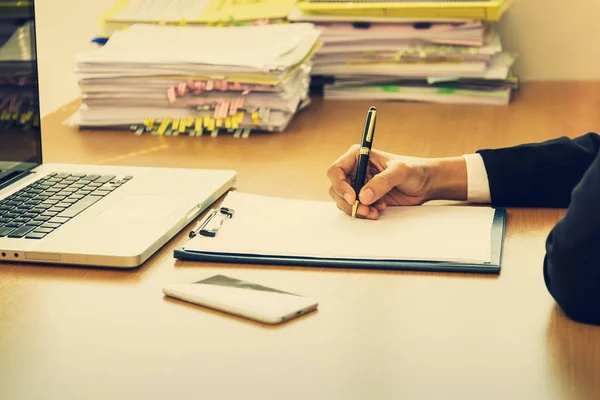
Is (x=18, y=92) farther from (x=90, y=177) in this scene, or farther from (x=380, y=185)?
(x=380, y=185)

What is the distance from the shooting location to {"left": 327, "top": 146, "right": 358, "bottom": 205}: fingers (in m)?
1.19

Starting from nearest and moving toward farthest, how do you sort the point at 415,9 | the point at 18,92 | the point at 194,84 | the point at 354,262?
the point at 354,262
the point at 18,92
the point at 194,84
the point at 415,9

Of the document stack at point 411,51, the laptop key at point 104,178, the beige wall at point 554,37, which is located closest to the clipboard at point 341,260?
the laptop key at point 104,178

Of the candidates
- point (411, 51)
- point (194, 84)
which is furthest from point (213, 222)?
point (411, 51)

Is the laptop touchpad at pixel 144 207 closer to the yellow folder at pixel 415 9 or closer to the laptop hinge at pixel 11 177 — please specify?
the laptop hinge at pixel 11 177

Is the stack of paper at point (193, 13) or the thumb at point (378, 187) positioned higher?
the stack of paper at point (193, 13)

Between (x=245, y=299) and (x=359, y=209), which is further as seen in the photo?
(x=359, y=209)

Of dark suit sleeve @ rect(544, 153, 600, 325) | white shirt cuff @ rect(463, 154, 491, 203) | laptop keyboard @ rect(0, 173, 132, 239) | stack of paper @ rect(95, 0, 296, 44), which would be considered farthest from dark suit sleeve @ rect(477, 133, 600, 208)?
stack of paper @ rect(95, 0, 296, 44)

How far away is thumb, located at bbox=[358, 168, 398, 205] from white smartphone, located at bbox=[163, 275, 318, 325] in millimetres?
249

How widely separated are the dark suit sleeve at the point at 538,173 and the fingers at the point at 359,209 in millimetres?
182

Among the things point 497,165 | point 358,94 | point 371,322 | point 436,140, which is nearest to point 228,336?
point 371,322

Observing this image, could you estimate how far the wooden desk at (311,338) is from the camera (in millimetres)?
777

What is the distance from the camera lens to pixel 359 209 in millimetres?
1184

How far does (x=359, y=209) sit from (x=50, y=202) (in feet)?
1.31
